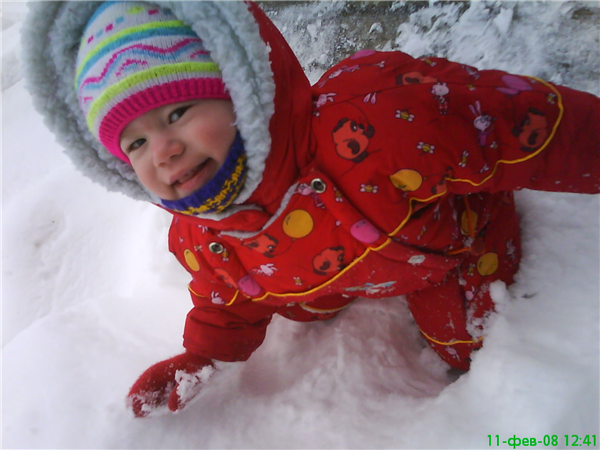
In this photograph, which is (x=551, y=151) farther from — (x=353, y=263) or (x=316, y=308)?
(x=316, y=308)

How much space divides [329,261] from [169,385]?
45 centimetres

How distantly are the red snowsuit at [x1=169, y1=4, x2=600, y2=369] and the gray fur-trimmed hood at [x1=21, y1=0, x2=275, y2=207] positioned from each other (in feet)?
0.16

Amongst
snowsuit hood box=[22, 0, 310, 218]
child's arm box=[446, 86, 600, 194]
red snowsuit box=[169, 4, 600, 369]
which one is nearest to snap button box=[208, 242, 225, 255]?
red snowsuit box=[169, 4, 600, 369]

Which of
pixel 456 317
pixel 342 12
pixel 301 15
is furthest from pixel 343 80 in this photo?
pixel 301 15

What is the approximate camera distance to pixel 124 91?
517 millimetres

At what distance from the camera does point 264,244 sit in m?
0.71

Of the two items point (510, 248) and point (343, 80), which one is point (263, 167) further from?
point (510, 248)

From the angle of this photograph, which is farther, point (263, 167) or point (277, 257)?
point (277, 257)

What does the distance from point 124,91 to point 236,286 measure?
0.43 metres

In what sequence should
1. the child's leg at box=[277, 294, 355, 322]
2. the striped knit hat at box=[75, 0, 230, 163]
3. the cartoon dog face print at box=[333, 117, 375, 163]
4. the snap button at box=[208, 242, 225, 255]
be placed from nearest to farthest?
the striped knit hat at box=[75, 0, 230, 163]
the cartoon dog face print at box=[333, 117, 375, 163]
the snap button at box=[208, 242, 225, 255]
the child's leg at box=[277, 294, 355, 322]

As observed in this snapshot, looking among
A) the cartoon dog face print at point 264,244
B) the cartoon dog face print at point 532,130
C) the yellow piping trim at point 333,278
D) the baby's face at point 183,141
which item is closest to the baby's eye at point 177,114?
the baby's face at point 183,141

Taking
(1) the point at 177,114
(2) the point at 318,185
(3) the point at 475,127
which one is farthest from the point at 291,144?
(3) the point at 475,127

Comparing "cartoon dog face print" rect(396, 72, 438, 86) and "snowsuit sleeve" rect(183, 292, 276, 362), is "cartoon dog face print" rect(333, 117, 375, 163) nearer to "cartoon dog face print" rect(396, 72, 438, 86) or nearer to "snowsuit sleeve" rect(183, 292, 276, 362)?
"cartoon dog face print" rect(396, 72, 438, 86)

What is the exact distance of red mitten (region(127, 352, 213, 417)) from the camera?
2.57 feet
